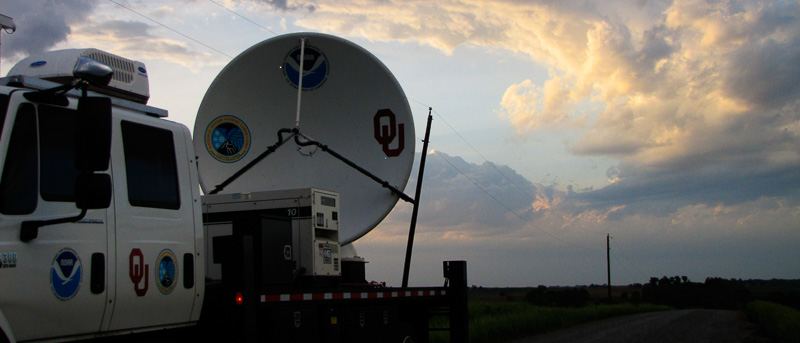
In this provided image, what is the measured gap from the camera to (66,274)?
493 cm

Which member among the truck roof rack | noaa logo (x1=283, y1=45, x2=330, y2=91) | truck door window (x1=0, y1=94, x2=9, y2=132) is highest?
noaa logo (x1=283, y1=45, x2=330, y2=91)

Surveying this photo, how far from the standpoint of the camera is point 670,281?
11106 cm

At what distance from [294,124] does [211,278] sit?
5.20m

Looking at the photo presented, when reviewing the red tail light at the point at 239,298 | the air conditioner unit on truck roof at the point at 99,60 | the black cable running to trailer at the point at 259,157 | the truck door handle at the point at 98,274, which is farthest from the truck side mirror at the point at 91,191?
the black cable running to trailer at the point at 259,157

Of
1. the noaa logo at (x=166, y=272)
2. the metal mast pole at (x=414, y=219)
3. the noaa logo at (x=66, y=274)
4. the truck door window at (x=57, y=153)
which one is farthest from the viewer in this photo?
the metal mast pole at (x=414, y=219)

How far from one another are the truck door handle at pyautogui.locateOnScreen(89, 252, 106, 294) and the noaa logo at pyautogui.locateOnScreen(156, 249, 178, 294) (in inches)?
19.3

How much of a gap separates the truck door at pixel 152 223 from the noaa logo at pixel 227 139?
15.1 ft

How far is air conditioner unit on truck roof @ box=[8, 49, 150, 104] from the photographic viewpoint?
5828mm

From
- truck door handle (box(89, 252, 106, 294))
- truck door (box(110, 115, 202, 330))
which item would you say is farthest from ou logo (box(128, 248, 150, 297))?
Result: truck door handle (box(89, 252, 106, 294))

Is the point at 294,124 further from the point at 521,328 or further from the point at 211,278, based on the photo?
the point at 521,328

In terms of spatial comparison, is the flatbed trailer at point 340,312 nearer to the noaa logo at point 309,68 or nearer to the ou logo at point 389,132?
the ou logo at point 389,132

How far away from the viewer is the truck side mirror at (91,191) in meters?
4.50

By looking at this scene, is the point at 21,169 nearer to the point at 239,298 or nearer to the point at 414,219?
the point at 239,298

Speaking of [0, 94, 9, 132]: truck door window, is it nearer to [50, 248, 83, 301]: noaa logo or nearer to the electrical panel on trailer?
[50, 248, 83, 301]: noaa logo
